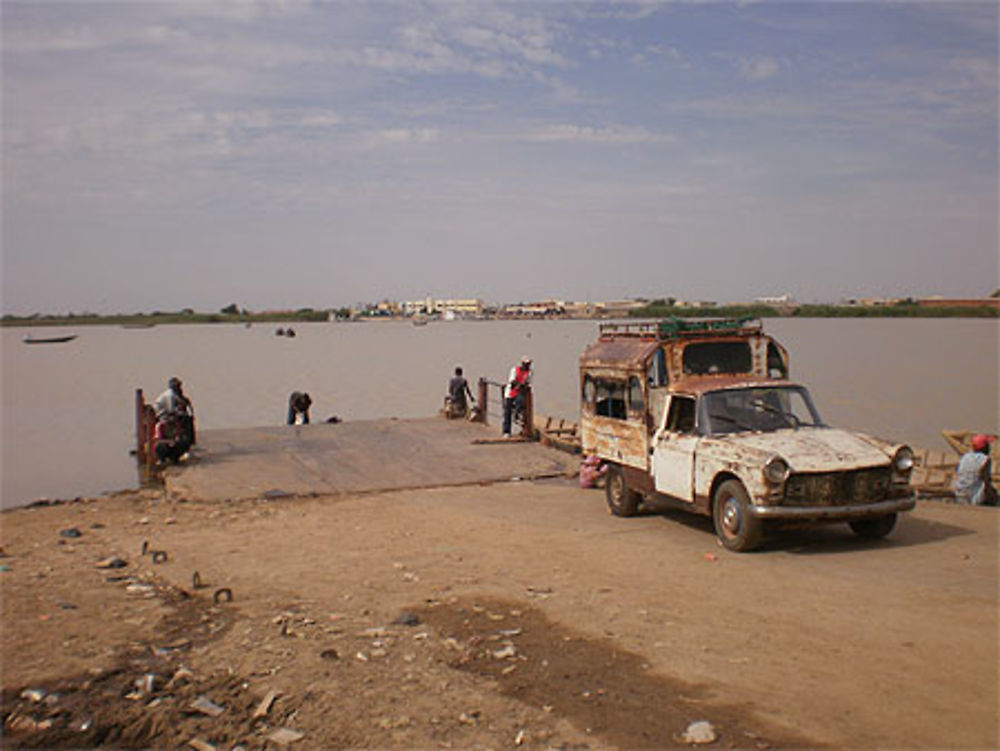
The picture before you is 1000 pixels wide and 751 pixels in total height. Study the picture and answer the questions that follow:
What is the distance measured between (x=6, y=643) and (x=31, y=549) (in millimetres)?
4500

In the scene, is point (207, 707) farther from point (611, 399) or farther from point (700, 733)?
point (611, 399)

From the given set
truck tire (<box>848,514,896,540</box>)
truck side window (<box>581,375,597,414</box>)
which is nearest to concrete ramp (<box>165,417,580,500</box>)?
truck side window (<box>581,375,597,414</box>)

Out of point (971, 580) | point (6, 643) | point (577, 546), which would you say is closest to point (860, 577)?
point (971, 580)

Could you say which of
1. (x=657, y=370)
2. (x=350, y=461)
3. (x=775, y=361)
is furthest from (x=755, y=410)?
(x=350, y=461)

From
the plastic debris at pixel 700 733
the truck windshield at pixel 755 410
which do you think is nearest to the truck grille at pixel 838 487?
the truck windshield at pixel 755 410

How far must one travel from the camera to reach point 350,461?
59.5 ft

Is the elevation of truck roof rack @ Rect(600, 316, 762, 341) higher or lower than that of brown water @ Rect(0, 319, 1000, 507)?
higher

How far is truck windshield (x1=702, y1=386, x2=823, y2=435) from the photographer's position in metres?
10.8

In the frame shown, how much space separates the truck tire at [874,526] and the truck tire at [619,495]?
2.83 metres

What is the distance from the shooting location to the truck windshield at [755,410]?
35.3 ft

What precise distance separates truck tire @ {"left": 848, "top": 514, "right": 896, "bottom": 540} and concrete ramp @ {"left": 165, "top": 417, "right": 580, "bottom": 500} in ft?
21.1

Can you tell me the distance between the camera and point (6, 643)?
7.18 m

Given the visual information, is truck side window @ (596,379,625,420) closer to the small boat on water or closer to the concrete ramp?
the concrete ramp

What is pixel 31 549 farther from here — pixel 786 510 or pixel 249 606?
pixel 786 510
